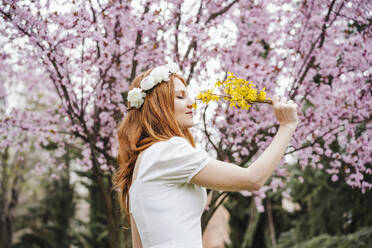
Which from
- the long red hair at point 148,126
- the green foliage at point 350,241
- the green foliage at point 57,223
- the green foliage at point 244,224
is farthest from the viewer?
the green foliage at point 57,223

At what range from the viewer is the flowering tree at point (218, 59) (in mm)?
3619

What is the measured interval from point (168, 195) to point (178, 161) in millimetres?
160

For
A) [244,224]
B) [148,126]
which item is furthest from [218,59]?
[244,224]

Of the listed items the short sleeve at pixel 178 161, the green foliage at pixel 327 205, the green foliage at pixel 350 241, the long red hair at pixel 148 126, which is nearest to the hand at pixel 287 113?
the short sleeve at pixel 178 161

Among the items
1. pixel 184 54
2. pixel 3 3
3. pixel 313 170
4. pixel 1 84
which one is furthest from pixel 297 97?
pixel 1 84

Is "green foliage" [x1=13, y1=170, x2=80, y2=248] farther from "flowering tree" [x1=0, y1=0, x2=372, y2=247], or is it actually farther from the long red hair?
the long red hair

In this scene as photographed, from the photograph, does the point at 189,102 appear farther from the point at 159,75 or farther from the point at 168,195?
the point at 168,195

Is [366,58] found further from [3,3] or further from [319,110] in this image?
[3,3]

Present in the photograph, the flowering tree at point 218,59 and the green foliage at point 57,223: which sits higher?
the flowering tree at point 218,59

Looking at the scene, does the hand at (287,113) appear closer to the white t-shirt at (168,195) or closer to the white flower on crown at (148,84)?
the white t-shirt at (168,195)

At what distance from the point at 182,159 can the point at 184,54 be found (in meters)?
2.87

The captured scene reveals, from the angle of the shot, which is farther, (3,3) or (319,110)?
(319,110)

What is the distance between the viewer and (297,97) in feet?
14.4

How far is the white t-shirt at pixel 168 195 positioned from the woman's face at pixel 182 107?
0.93 ft
